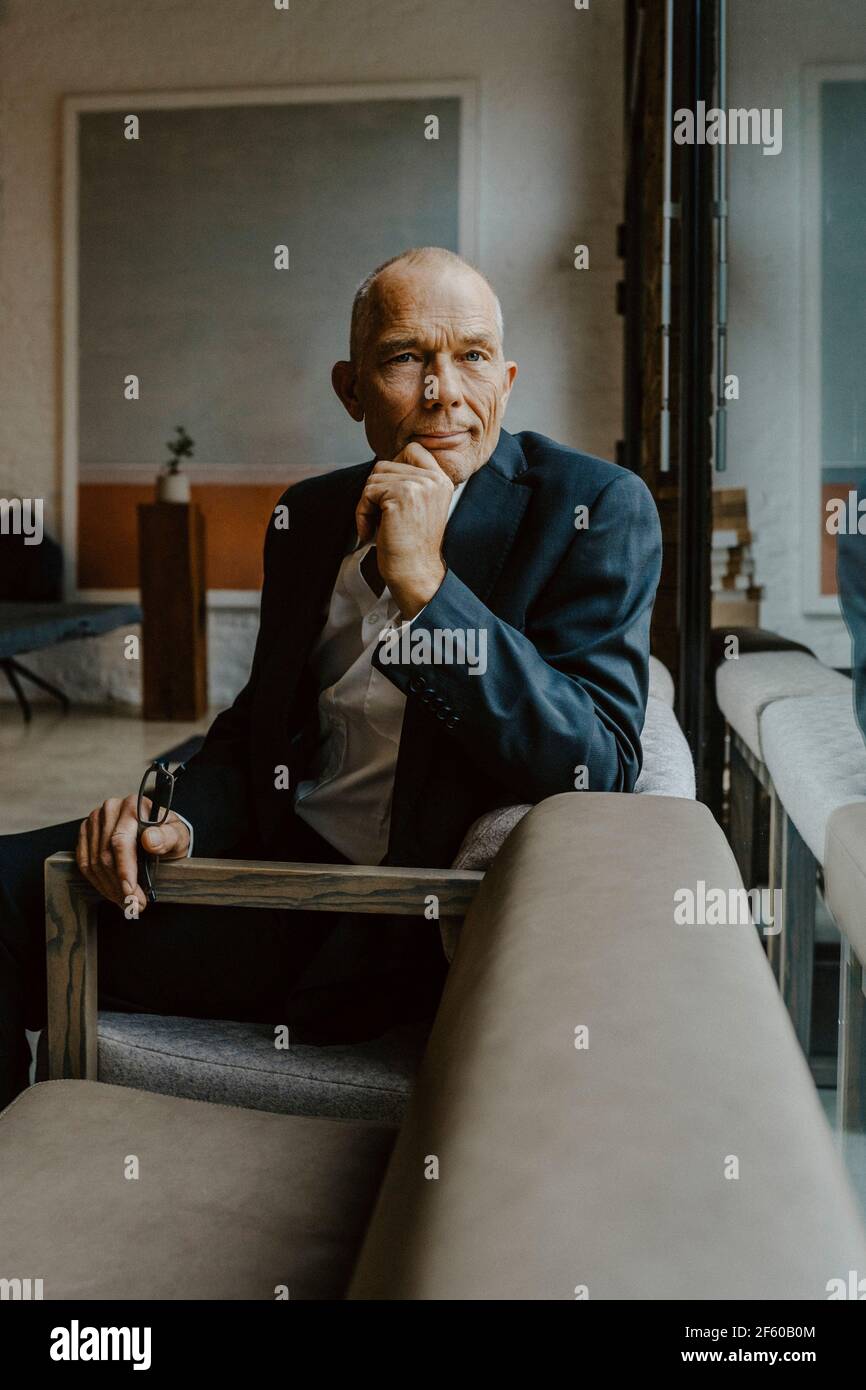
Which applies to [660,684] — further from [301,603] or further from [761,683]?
[301,603]

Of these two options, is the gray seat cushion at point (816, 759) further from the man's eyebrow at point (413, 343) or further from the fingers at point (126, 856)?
the fingers at point (126, 856)

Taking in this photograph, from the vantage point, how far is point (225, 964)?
1.58m

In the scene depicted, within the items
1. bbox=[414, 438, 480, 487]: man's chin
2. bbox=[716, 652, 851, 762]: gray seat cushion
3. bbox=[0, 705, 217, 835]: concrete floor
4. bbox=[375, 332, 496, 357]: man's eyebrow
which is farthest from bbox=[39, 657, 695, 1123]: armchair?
bbox=[0, 705, 217, 835]: concrete floor

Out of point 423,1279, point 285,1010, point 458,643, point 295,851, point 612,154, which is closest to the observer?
point 423,1279

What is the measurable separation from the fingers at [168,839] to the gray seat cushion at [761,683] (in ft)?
2.81

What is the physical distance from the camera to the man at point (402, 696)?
1400 mm

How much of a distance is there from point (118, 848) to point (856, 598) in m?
0.92

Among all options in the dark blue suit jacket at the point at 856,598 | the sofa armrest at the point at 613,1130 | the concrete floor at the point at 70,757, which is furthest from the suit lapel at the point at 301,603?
the concrete floor at the point at 70,757

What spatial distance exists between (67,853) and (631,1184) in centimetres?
103

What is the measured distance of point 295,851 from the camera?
1713mm
